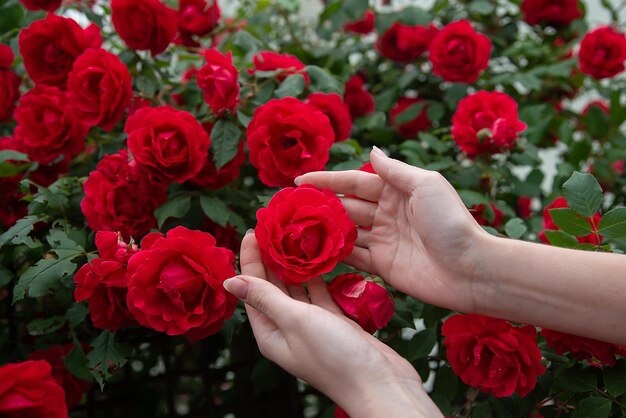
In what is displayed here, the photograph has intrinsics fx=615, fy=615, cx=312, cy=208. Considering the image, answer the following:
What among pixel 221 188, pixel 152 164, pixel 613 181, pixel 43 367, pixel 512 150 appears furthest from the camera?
pixel 613 181

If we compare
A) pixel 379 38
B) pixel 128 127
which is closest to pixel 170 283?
pixel 128 127

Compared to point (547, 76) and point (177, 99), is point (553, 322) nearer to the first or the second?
point (177, 99)

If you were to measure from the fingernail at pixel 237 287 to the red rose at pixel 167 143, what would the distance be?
0.21m

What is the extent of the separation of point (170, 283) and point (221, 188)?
0.30m

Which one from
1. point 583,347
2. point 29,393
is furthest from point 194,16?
point 583,347

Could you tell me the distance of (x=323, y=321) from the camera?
0.69 meters

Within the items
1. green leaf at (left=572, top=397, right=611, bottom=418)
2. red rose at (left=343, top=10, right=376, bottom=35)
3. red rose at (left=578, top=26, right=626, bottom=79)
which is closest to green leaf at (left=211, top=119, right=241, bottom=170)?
green leaf at (left=572, top=397, right=611, bottom=418)

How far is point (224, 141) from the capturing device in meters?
0.89

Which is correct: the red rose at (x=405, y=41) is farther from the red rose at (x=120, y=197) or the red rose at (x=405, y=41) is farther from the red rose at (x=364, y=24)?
the red rose at (x=120, y=197)

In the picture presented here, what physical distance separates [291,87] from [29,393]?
21.7 inches

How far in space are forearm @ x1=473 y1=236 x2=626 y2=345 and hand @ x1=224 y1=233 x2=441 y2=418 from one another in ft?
0.50

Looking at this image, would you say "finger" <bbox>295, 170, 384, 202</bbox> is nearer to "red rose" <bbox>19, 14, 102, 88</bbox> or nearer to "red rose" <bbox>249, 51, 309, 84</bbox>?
"red rose" <bbox>249, 51, 309, 84</bbox>

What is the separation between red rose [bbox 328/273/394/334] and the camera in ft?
2.42

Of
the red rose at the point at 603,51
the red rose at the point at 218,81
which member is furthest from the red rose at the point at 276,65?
the red rose at the point at 603,51
